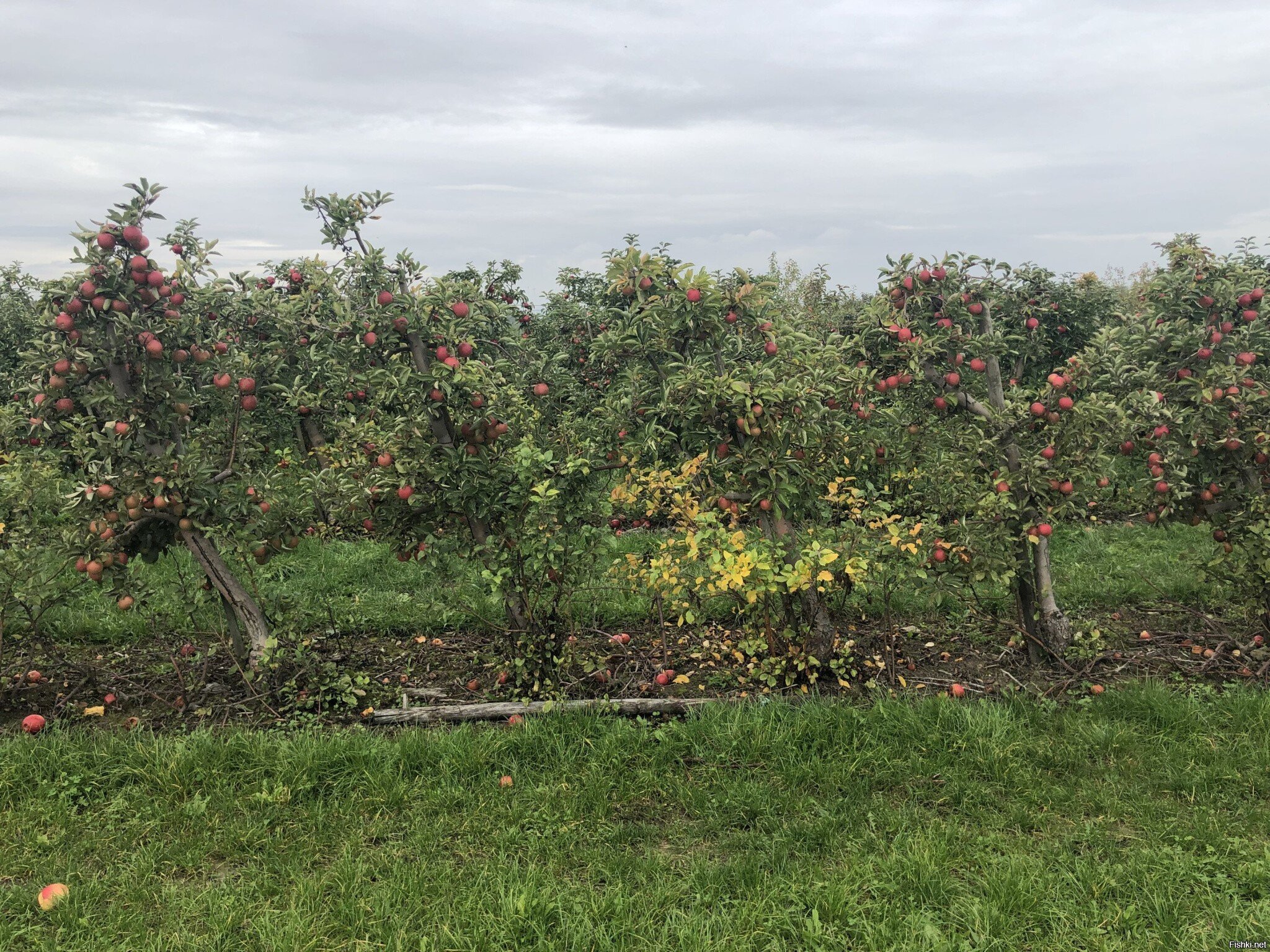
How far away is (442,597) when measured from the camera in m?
5.56

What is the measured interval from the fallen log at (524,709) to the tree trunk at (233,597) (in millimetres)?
882

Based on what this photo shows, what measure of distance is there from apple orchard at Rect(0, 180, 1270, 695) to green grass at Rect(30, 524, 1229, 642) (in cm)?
39

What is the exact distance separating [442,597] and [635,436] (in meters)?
1.84

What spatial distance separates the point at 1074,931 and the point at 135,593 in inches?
193

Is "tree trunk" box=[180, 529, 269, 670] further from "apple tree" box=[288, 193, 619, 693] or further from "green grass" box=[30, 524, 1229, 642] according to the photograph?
"apple tree" box=[288, 193, 619, 693]

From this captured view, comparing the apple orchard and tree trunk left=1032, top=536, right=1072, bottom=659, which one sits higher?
the apple orchard

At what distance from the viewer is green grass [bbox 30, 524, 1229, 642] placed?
547 centimetres

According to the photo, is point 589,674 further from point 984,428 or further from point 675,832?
point 984,428

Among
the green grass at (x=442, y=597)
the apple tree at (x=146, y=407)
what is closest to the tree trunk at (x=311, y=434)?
the green grass at (x=442, y=597)

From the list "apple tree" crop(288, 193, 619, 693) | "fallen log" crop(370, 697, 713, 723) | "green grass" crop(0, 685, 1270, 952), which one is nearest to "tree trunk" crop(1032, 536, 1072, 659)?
"green grass" crop(0, 685, 1270, 952)

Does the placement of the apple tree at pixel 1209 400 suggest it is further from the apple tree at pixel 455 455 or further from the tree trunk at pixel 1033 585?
the apple tree at pixel 455 455

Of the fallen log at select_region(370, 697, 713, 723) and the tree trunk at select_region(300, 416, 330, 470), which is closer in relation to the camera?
the fallen log at select_region(370, 697, 713, 723)

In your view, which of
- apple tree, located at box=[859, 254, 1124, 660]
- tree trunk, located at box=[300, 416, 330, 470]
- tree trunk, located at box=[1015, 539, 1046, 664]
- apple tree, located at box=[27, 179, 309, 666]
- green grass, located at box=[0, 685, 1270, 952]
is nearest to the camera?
green grass, located at box=[0, 685, 1270, 952]

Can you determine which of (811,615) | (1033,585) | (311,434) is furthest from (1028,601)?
(311,434)
